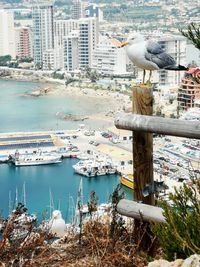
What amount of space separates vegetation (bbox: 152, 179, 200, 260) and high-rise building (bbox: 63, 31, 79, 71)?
20741mm

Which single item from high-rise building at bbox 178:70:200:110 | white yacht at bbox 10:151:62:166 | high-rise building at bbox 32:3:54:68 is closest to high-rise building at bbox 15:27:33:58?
high-rise building at bbox 32:3:54:68

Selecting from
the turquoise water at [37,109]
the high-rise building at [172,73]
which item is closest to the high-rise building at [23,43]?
the turquoise water at [37,109]

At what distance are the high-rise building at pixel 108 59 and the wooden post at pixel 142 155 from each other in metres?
18.1

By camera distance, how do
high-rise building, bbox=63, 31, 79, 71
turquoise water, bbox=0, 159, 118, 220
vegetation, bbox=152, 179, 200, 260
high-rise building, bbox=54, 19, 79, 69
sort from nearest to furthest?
1. vegetation, bbox=152, 179, 200, 260
2. turquoise water, bbox=0, 159, 118, 220
3. high-rise building, bbox=63, 31, 79, 71
4. high-rise building, bbox=54, 19, 79, 69

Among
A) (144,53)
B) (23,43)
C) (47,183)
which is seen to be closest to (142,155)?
(144,53)

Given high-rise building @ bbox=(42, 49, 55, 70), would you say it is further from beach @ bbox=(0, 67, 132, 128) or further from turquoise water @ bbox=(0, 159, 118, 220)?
turquoise water @ bbox=(0, 159, 118, 220)

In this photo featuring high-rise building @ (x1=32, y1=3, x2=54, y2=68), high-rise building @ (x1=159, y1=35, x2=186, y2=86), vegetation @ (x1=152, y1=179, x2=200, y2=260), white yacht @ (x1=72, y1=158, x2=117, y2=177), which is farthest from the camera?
high-rise building @ (x1=32, y1=3, x2=54, y2=68)

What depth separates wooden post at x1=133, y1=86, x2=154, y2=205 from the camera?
1046 millimetres

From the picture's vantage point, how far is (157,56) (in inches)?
43.8

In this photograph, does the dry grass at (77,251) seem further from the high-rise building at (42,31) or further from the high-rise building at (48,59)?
the high-rise building at (42,31)

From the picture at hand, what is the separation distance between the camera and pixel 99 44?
2111cm

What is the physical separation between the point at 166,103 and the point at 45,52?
9.71 meters

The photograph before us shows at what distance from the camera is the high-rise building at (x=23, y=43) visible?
81.8 ft

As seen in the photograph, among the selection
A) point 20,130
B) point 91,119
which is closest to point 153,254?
point 20,130
